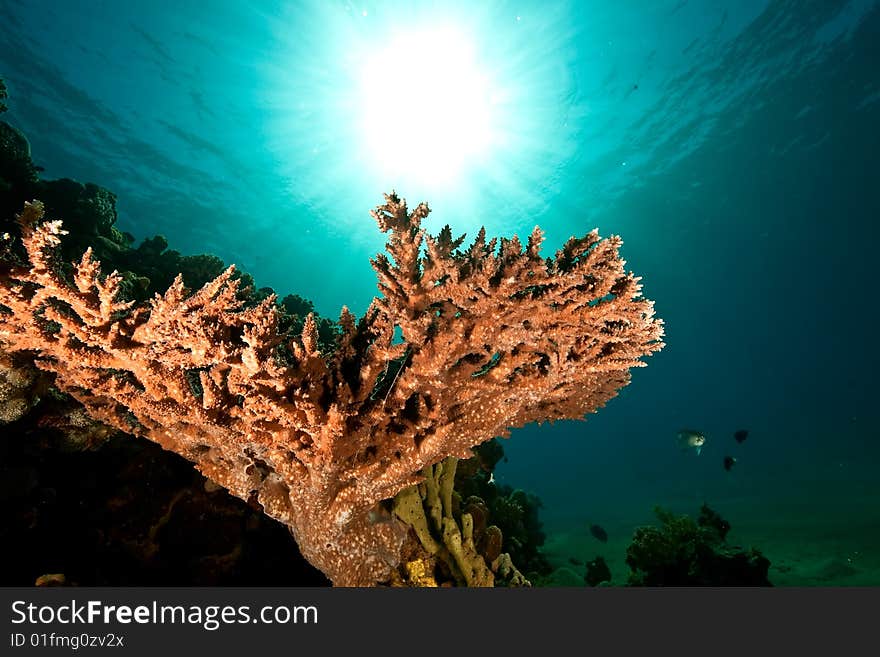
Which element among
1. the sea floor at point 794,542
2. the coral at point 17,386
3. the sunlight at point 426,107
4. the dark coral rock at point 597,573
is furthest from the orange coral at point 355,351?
the sunlight at point 426,107

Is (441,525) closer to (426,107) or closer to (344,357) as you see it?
(344,357)

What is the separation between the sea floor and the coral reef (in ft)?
6.90

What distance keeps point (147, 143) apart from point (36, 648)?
127 ft

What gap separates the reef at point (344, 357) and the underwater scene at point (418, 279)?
2cm

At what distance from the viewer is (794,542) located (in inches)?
727

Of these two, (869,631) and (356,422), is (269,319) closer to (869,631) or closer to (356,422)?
(356,422)

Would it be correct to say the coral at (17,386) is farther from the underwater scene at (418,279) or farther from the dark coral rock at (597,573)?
the dark coral rock at (597,573)

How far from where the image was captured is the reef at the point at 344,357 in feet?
7.79

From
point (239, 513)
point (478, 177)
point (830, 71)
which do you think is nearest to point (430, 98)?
point (478, 177)

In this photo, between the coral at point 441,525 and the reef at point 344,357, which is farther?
the coral at point 441,525

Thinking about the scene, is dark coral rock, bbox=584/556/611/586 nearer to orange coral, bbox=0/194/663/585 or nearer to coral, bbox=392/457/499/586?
coral, bbox=392/457/499/586

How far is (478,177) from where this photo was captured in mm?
40469

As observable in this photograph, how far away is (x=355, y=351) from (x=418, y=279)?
850 mm

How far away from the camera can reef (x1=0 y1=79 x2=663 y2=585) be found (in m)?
2.37
